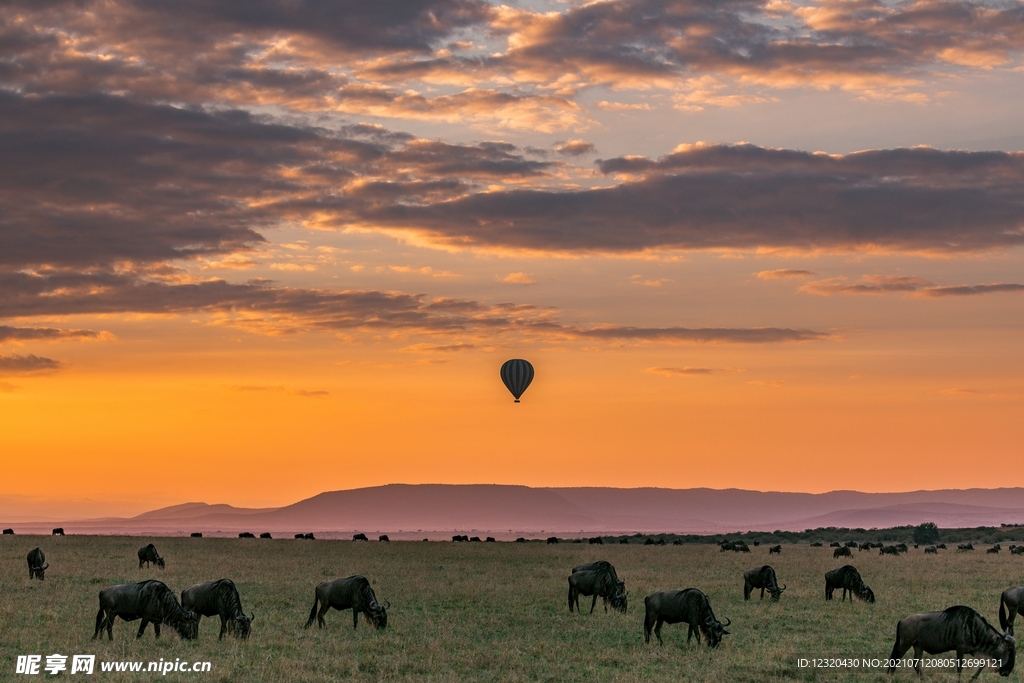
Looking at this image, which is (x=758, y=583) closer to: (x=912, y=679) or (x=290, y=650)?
(x=912, y=679)

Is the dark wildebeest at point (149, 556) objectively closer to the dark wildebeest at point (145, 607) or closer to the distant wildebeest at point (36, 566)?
the distant wildebeest at point (36, 566)

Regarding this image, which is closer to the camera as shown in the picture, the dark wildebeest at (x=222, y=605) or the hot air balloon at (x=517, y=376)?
the dark wildebeest at (x=222, y=605)

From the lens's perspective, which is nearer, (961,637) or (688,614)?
(961,637)

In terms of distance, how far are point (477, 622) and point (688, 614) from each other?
6.91 metres

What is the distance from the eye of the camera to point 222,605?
2483cm

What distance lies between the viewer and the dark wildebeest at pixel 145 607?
23578 millimetres

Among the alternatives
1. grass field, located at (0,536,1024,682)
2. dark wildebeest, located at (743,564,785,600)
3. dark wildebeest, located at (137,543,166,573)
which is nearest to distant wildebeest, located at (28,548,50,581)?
grass field, located at (0,536,1024,682)

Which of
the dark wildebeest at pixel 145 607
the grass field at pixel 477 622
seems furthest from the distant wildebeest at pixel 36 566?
the dark wildebeest at pixel 145 607

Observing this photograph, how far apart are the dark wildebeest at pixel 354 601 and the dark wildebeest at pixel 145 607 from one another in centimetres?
415

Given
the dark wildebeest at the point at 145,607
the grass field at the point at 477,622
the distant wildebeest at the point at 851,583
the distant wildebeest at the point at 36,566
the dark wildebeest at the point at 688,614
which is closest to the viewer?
the grass field at the point at 477,622

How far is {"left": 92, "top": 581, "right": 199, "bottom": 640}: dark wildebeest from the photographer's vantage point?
23.6 m

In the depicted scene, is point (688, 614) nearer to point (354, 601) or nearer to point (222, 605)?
point (354, 601)

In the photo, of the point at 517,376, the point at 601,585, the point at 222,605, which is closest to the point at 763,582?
the point at 601,585

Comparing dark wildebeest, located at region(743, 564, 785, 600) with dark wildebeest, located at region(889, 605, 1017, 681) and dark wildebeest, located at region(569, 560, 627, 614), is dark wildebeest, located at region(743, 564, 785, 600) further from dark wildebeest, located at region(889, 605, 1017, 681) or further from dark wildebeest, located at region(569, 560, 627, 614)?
dark wildebeest, located at region(889, 605, 1017, 681)
